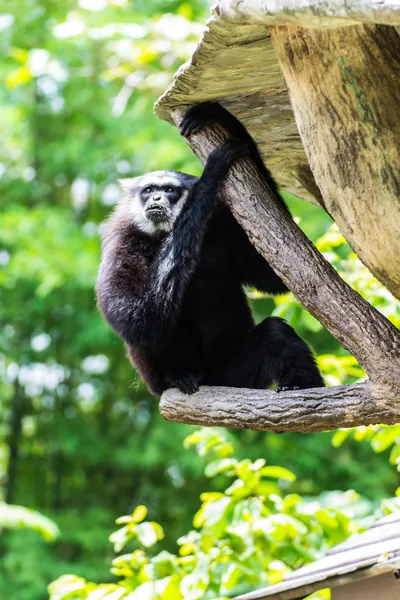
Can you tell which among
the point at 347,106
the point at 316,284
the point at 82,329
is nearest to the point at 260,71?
the point at 347,106

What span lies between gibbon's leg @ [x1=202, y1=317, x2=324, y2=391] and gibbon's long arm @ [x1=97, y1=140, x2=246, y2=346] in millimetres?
529

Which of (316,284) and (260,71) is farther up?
(260,71)

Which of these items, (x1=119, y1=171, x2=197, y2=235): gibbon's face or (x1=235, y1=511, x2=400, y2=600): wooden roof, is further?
(x1=119, y1=171, x2=197, y2=235): gibbon's face

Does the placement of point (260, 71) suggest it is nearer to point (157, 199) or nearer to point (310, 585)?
point (157, 199)

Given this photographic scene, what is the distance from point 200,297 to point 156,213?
1.80 ft

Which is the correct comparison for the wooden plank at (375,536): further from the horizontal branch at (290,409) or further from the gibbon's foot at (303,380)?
the horizontal branch at (290,409)

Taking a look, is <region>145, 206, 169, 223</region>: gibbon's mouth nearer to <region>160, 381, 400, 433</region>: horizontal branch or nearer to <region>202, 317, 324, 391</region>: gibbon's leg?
<region>202, 317, 324, 391</region>: gibbon's leg

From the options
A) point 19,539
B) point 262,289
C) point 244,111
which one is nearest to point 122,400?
point 19,539

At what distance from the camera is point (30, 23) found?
13.3 metres

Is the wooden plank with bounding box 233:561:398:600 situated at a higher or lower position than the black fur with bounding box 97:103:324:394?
lower

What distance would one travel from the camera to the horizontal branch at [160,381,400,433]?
318cm

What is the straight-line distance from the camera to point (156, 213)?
4.90m

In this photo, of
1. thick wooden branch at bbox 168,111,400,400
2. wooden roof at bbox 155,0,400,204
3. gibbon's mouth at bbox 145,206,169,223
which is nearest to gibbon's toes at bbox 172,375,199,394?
thick wooden branch at bbox 168,111,400,400

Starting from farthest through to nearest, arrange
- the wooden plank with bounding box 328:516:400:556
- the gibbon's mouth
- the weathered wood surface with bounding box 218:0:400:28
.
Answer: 1. the gibbon's mouth
2. the wooden plank with bounding box 328:516:400:556
3. the weathered wood surface with bounding box 218:0:400:28
